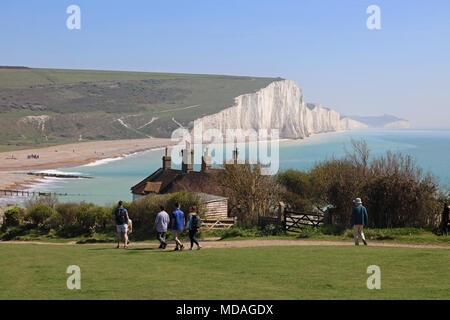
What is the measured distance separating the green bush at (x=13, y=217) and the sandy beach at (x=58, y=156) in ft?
148

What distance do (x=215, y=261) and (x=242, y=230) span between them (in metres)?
11.2

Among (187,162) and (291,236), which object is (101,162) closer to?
(187,162)

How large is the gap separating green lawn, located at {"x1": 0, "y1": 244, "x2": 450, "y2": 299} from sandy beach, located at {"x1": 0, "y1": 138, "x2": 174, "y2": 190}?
2598 inches

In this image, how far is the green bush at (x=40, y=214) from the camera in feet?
108

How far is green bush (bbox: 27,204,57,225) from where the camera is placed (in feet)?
108

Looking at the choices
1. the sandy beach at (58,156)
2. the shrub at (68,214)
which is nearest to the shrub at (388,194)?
the shrub at (68,214)

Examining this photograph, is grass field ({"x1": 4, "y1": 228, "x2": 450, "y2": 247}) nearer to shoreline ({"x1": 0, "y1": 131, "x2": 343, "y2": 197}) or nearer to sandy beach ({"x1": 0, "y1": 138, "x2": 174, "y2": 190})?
shoreline ({"x1": 0, "y1": 131, "x2": 343, "y2": 197})

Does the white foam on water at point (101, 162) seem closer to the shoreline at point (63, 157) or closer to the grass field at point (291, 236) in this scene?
the shoreline at point (63, 157)

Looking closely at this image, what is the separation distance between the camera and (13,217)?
108 feet

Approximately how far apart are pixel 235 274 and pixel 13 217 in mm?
24417

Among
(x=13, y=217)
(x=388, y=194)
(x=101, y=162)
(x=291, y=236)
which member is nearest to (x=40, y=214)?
(x=13, y=217)

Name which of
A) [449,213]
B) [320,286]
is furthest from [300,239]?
[320,286]
